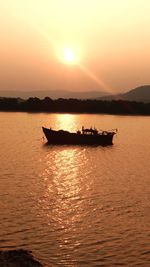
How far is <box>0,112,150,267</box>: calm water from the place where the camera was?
24.8 meters

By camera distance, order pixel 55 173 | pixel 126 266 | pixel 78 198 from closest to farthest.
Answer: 1. pixel 126 266
2. pixel 78 198
3. pixel 55 173

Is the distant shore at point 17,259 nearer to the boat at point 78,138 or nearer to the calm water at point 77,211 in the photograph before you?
the calm water at point 77,211

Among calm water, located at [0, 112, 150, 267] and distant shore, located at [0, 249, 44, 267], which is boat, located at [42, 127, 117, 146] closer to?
calm water, located at [0, 112, 150, 267]

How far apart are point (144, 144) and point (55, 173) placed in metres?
43.6

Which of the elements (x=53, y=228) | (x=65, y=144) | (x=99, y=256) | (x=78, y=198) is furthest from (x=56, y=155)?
(x=99, y=256)

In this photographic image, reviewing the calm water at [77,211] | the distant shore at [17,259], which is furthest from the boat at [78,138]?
the distant shore at [17,259]

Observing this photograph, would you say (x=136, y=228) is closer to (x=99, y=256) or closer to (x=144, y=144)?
(x=99, y=256)

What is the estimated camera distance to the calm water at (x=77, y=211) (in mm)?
24781

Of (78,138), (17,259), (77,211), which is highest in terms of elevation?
(78,138)

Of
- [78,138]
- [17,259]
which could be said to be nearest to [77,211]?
[17,259]

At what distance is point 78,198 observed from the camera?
37.8 m

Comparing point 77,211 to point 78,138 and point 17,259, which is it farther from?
point 78,138

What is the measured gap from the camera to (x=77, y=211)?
33156mm

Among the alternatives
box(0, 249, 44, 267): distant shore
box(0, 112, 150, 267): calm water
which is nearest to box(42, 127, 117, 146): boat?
box(0, 112, 150, 267): calm water
